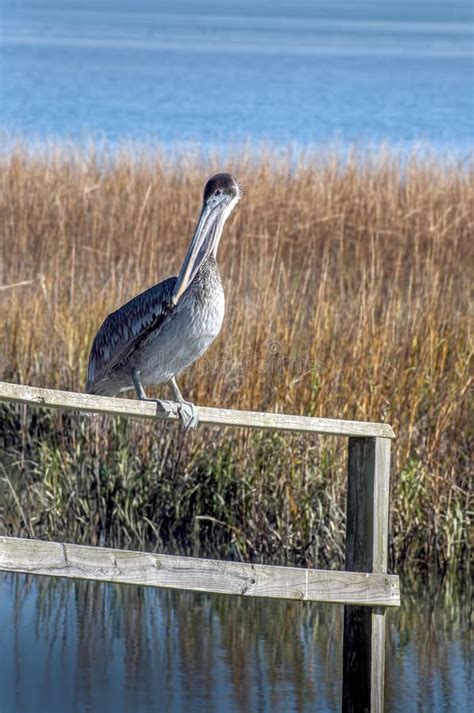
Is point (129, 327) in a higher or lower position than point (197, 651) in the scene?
higher

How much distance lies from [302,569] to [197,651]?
1.80 m

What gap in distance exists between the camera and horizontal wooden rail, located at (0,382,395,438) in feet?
14.0

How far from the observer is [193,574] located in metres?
4.47

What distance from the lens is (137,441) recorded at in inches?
285

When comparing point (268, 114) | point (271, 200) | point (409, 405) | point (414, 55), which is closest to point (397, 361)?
point (409, 405)

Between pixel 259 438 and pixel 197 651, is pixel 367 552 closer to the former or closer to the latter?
pixel 197 651

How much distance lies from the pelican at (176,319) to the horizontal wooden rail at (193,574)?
0.80 metres

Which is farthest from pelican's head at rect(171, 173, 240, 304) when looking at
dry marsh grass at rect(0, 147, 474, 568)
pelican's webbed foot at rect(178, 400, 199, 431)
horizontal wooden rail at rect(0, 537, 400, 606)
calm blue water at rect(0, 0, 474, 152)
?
calm blue water at rect(0, 0, 474, 152)

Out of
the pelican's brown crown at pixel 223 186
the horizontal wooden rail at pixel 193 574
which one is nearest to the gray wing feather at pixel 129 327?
the pelican's brown crown at pixel 223 186

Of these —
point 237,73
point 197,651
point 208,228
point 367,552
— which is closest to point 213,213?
point 208,228

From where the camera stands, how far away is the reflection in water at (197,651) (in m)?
5.76

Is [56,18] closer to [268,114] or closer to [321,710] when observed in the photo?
[268,114]
